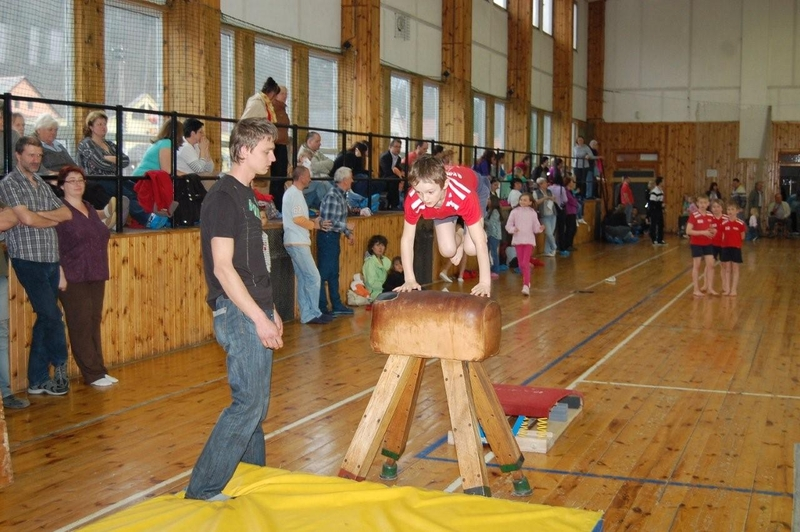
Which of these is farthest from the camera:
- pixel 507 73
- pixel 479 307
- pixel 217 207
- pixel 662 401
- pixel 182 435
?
pixel 507 73

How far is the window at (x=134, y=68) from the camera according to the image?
34.3 feet

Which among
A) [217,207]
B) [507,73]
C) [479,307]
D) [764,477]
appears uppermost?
[507,73]

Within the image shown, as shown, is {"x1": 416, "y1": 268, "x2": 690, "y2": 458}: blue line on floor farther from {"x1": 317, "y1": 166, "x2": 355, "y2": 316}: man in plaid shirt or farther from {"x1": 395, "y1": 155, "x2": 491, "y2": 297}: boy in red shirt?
{"x1": 317, "y1": 166, "x2": 355, "y2": 316}: man in plaid shirt

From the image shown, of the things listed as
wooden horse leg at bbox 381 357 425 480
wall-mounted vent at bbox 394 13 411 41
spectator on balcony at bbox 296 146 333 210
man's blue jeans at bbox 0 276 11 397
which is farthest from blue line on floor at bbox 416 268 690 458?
wall-mounted vent at bbox 394 13 411 41

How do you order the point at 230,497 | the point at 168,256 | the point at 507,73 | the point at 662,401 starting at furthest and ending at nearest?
the point at 507,73
the point at 168,256
the point at 662,401
the point at 230,497

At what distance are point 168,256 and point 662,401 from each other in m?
4.87

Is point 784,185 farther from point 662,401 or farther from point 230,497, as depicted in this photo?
point 230,497

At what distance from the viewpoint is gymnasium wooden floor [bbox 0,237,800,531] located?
5.16 metres

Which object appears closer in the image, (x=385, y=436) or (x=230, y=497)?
(x=230, y=497)

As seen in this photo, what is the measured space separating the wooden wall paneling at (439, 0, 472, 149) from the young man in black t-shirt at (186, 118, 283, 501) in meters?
16.4

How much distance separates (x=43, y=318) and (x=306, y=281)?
4208mm

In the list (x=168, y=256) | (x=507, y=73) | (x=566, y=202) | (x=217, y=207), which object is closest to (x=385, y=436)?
(x=217, y=207)

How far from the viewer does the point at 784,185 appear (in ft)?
96.7

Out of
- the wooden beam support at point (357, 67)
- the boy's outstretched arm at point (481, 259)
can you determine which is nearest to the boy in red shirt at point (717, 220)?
the wooden beam support at point (357, 67)
